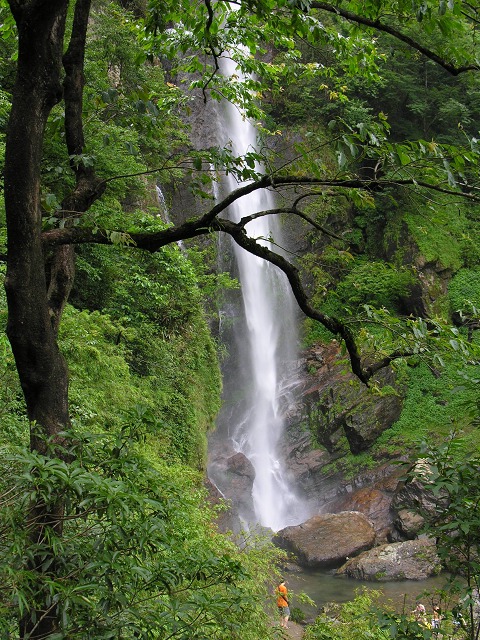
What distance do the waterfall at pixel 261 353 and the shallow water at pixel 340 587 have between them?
4062mm

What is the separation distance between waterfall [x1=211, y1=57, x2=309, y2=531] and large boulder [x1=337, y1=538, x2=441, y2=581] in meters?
4.00

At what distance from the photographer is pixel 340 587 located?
443 inches

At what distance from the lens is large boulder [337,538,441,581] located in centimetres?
1117

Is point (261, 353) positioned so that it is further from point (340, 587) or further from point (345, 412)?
point (340, 587)

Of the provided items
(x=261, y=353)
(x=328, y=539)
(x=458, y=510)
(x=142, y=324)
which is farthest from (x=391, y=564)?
(x=458, y=510)

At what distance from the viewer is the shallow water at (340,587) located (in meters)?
10.4

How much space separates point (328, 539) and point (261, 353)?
8.22 m

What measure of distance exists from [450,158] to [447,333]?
0.88 metres

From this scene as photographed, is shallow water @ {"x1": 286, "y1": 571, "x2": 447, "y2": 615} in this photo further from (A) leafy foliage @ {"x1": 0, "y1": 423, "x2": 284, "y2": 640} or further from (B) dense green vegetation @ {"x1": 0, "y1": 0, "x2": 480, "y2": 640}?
(A) leafy foliage @ {"x1": 0, "y1": 423, "x2": 284, "y2": 640}

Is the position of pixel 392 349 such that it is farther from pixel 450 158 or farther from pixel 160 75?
pixel 160 75

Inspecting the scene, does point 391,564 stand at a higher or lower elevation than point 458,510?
lower

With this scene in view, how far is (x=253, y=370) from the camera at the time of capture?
19.4 meters

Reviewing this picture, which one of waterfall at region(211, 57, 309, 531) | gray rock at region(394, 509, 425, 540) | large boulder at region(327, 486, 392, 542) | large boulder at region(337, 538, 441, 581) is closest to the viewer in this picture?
large boulder at region(337, 538, 441, 581)

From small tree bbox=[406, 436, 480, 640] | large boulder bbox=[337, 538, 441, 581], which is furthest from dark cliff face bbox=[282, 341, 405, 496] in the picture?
small tree bbox=[406, 436, 480, 640]
